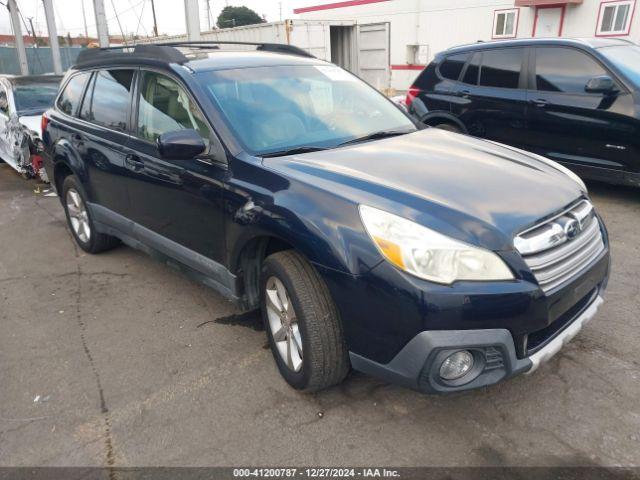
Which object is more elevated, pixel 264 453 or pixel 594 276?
pixel 594 276

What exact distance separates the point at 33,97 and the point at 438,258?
851 cm

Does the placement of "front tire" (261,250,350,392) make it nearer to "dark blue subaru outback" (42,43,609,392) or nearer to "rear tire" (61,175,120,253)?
"dark blue subaru outback" (42,43,609,392)

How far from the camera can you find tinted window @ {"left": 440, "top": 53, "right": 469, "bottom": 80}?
6953mm

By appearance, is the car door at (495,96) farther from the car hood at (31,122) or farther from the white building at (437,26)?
the white building at (437,26)

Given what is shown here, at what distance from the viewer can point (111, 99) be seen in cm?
411

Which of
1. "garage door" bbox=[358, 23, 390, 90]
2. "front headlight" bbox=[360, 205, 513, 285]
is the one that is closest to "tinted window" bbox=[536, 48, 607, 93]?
"front headlight" bbox=[360, 205, 513, 285]

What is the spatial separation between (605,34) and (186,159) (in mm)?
15387

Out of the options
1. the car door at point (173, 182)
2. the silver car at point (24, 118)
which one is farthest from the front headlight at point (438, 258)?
the silver car at point (24, 118)

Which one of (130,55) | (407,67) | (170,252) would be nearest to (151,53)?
(130,55)

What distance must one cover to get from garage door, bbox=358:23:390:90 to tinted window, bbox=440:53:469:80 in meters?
10.3

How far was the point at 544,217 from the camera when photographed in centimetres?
244

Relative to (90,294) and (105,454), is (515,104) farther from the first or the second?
(105,454)

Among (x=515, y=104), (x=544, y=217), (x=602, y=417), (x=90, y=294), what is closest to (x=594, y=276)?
(x=544, y=217)

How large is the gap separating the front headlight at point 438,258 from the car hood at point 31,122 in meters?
6.96
